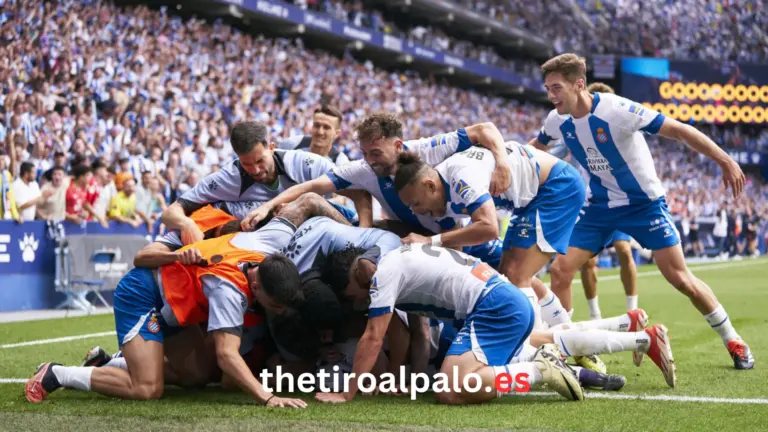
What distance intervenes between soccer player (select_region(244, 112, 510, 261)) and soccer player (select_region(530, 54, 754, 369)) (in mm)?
1007

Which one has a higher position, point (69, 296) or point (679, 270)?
point (679, 270)

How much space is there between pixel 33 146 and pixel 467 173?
11772 mm

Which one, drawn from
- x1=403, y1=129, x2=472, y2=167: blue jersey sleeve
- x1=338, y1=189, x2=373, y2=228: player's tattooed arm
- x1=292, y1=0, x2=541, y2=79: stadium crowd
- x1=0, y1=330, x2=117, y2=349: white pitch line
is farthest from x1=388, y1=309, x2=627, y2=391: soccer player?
x1=292, y1=0, x2=541, y2=79: stadium crowd

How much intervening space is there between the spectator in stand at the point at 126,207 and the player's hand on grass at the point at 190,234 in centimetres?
755

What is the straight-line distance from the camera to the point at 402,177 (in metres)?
5.97

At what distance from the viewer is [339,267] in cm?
617

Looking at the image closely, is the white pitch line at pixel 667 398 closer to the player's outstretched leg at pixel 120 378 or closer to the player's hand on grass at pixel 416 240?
the player's hand on grass at pixel 416 240

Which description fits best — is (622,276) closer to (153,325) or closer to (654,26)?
(153,325)

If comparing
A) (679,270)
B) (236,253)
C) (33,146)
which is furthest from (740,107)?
(236,253)

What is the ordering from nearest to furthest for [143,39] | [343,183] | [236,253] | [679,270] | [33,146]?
[236,253], [343,183], [679,270], [33,146], [143,39]

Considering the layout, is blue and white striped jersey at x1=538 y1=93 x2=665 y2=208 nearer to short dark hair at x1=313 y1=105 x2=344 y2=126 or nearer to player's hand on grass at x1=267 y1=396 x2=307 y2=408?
short dark hair at x1=313 y1=105 x2=344 y2=126

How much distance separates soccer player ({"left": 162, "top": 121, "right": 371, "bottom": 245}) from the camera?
6.94 m

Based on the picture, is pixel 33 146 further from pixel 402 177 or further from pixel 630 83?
pixel 630 83

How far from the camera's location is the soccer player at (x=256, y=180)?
6.94m
